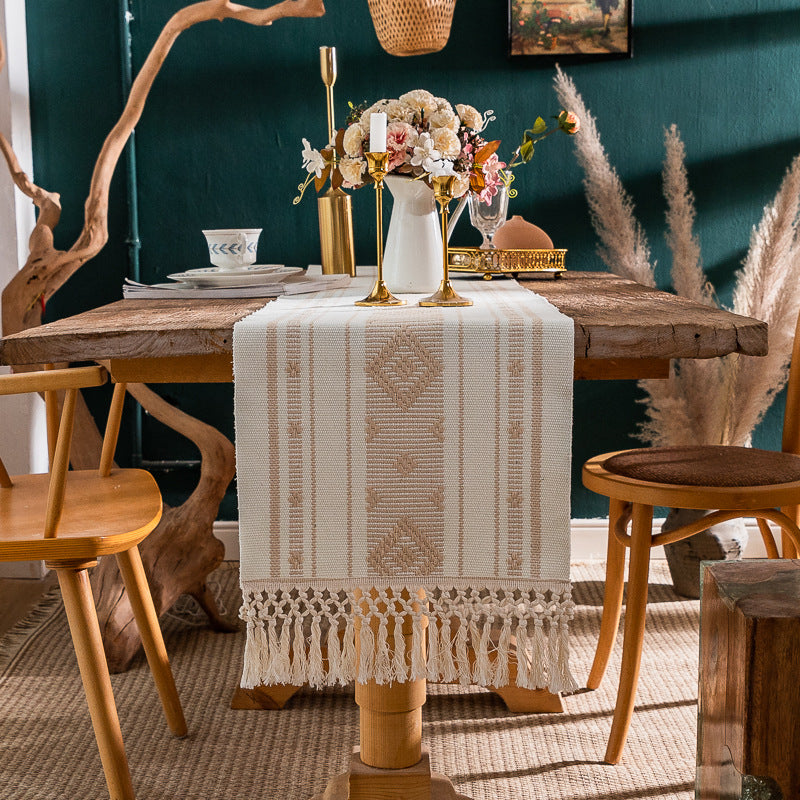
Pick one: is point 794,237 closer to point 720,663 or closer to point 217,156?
point 217,156

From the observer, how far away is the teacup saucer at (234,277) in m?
1.84

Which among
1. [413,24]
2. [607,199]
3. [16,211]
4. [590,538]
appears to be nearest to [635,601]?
[590,538]

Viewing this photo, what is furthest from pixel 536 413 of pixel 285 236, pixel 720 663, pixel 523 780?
pixel 285 236

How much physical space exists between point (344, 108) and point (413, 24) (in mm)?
374

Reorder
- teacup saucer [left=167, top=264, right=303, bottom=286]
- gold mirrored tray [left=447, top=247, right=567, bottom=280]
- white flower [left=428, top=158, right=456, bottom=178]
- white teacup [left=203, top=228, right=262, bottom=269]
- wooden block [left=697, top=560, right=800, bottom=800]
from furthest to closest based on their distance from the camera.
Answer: gold mirrored tray [left=447, top=247, right=567, bottom=280] < white teacup [left=203, top=228, right=262, bottom=269] < teacup saucer [left=167, top=264, right=303, bottom=286] < white flower [left=428, top=158, right=456, bottom=178] < wooden block [left=697, top=560, right=800, bottom=800]

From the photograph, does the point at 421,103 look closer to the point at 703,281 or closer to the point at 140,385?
the point at 140,385

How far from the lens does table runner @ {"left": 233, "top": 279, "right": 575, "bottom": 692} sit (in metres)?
1.27

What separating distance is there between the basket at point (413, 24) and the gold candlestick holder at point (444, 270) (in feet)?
3.51

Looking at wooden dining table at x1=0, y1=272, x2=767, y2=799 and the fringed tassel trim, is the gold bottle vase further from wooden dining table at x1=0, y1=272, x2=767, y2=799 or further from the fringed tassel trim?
the fringed tassel trim

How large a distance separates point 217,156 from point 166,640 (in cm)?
137

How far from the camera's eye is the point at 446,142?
1.68m

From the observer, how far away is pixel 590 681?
202 cm

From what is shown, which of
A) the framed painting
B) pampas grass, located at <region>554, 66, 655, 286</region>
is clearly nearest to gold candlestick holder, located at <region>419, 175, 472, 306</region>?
pampas grass, located at <region>554, 66, 655, 286</region>

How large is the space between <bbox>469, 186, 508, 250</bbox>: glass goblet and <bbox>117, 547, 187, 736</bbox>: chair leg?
1.04 metres
